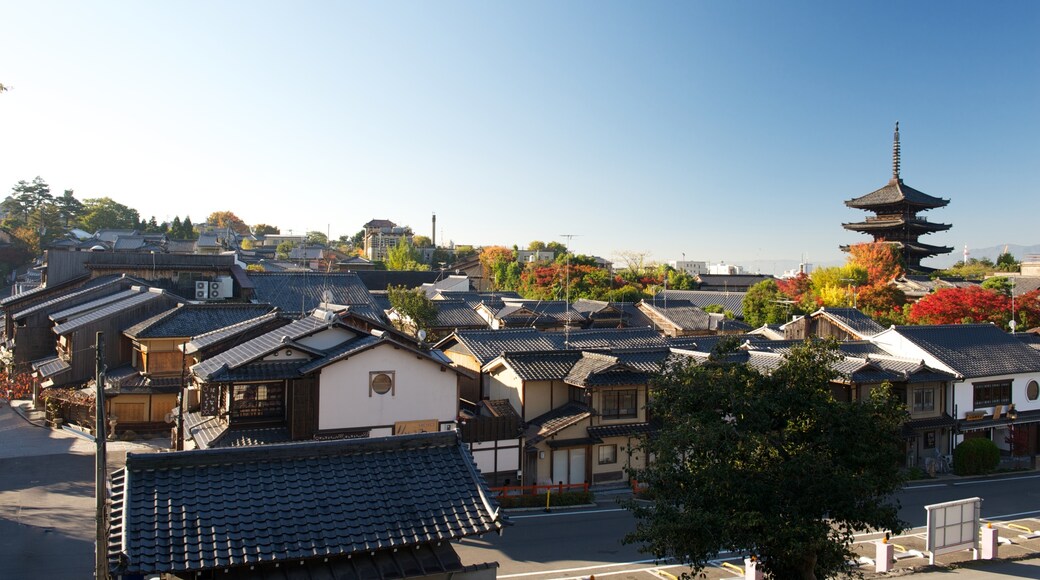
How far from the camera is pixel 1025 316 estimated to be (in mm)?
41969

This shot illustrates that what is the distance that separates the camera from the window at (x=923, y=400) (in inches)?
1179

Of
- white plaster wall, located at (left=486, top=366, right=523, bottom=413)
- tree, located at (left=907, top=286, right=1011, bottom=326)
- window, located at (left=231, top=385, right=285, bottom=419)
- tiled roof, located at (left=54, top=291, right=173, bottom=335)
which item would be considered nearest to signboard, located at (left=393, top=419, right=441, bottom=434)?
window, located at (left=231, top=385, right=285, bottom=419)

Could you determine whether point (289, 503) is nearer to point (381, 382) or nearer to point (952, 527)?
point (381, 382)

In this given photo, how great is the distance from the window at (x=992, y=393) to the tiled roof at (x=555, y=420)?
20155 mm

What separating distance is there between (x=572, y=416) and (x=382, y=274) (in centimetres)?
5778

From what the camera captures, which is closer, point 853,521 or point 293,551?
point 293,551

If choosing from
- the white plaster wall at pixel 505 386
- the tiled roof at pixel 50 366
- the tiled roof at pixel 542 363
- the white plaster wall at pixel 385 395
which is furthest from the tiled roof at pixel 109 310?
the tiled roof at pixel 542 363

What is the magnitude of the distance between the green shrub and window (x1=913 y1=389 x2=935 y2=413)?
16.7 m

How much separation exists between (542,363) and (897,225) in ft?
207

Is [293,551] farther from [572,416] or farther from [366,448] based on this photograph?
[572,416]

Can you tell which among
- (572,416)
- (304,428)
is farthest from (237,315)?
(572,416)

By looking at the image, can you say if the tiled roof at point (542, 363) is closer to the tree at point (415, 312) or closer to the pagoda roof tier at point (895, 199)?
the tree at point (415, 312)

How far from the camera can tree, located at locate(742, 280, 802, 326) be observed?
53.9 metres

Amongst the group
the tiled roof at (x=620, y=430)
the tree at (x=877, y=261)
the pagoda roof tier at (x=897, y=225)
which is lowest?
the tiled roof at (x=620, y=430)
